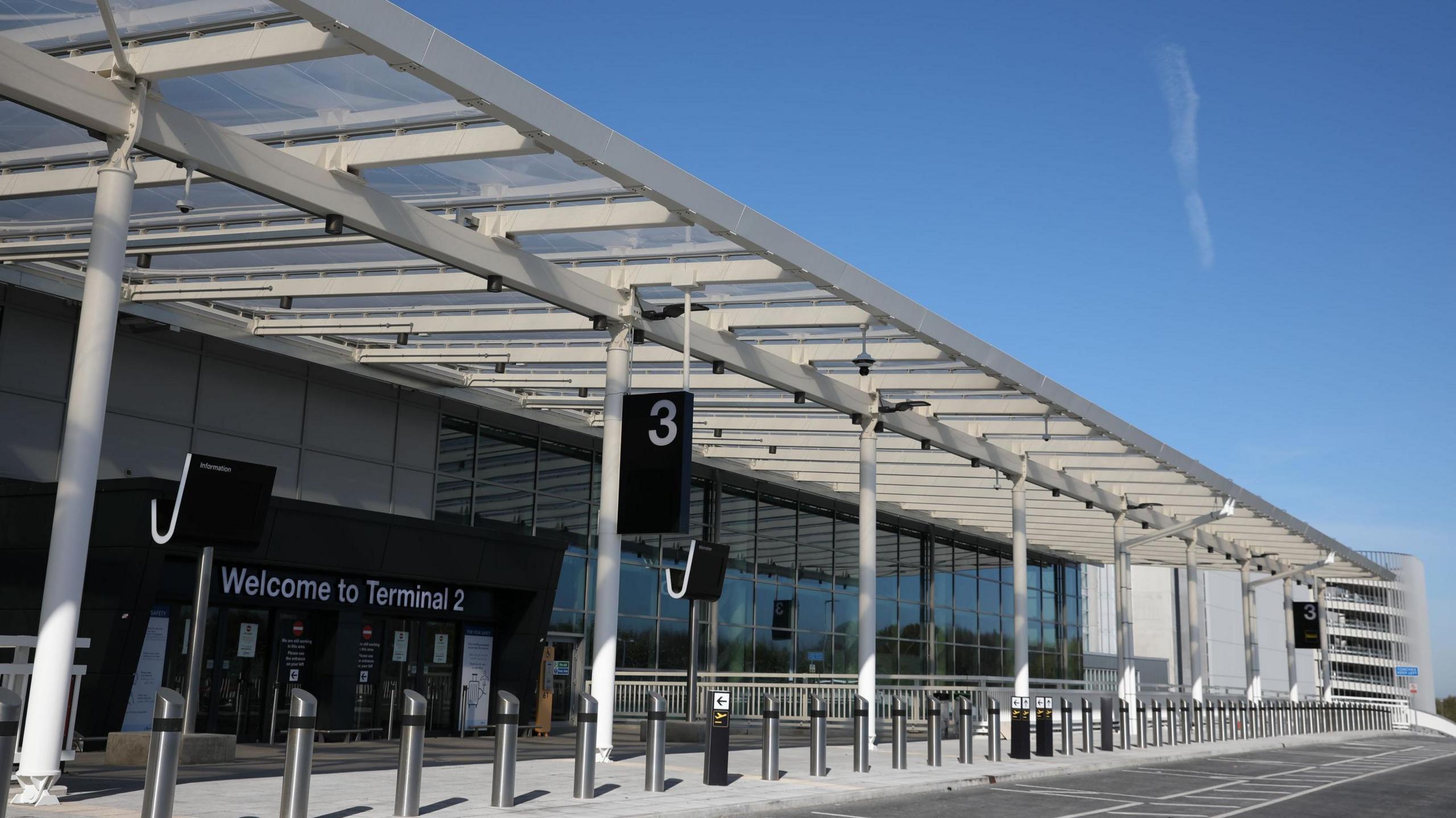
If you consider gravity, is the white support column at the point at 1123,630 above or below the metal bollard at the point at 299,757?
above

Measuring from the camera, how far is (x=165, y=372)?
20.1 metres

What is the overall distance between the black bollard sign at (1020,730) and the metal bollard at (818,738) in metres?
5.30

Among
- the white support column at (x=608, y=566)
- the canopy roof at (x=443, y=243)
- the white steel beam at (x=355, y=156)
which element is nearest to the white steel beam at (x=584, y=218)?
the canopy roof at (x=443, y=243)

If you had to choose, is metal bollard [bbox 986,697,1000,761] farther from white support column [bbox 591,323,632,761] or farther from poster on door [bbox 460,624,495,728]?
poster on door [bbox 460,624,495,728]

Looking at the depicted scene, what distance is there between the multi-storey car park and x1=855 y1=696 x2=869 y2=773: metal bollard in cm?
323

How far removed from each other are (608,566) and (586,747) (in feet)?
12.0

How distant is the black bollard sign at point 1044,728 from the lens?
67.1 ft

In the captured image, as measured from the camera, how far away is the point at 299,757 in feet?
29.3

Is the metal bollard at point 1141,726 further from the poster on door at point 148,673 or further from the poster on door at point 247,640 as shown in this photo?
the poster on door at point 148,673

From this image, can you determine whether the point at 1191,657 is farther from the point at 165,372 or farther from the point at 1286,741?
the point at 165,372

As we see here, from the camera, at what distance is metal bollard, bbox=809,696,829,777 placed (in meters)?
15.6

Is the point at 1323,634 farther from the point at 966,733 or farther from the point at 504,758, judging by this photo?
the point at 504,758

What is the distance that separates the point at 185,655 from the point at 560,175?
31.9ft

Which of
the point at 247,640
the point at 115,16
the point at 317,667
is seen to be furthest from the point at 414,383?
the point at 115,16
